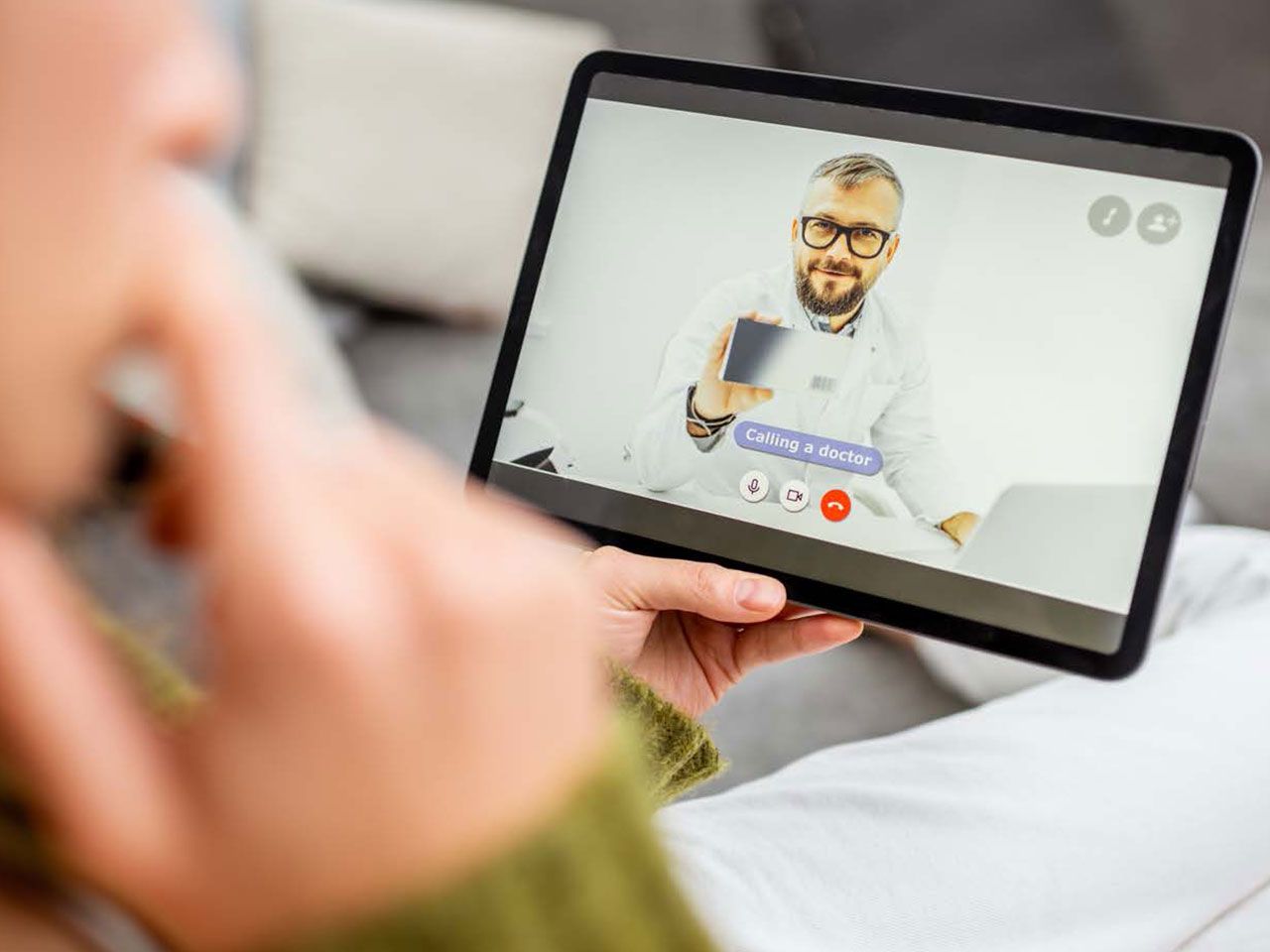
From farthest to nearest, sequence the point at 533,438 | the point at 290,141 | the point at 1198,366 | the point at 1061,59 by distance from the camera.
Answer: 1. the point at 1061,59
2. the point at 290,141
3. the point at 533,438
4. the point at 1198,366

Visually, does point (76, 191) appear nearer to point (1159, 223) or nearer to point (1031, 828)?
point (1159, 223)

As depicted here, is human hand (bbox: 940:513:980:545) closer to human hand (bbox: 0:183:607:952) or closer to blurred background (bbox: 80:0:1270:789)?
human hand (bbox: 0:183:607:952)

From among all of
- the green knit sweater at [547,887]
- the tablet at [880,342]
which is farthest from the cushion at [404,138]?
the green knit sweater at [547,887]

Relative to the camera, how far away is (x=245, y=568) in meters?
0.19

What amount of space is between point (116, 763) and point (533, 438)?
0.54 m

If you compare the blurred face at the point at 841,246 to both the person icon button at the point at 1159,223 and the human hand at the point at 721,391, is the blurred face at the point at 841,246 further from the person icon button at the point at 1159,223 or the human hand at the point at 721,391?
the person icon button at the point at 1159,223

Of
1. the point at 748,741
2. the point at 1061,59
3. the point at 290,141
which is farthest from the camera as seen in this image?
the point at 1061,59

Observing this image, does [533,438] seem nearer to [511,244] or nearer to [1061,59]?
[511,244]

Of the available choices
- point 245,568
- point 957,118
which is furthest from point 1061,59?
point 245,568

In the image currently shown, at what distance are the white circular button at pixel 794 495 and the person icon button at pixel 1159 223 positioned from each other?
0.24m

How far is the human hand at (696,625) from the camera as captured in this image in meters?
0.67

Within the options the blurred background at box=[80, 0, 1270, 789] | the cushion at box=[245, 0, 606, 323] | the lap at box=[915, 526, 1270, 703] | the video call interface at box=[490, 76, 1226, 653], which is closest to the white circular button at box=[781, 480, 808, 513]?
the video call interface at box=[490, 76, 1226, 653]

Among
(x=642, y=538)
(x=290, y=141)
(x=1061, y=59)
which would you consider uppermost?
(x=1061, y=59)

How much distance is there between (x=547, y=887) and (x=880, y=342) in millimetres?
491
